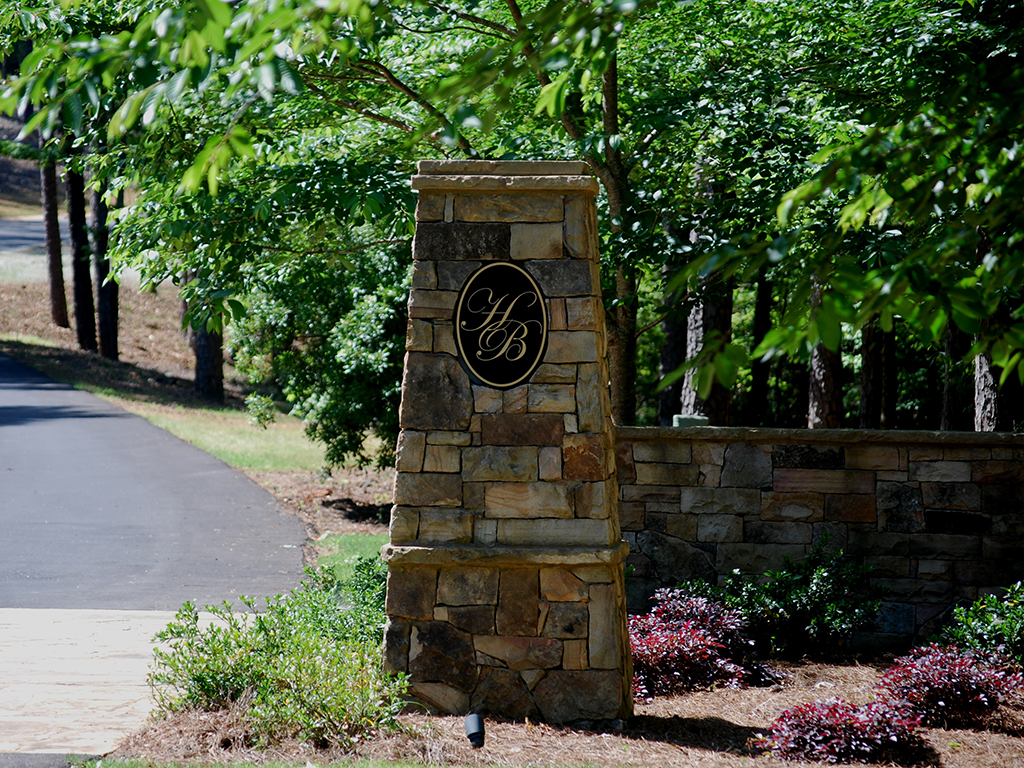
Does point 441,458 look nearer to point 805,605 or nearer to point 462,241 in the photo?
point 462,241

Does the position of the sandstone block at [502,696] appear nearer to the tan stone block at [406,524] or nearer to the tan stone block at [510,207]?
the tan stone block at [406,524]

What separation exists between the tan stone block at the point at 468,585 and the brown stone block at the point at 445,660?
162 mm

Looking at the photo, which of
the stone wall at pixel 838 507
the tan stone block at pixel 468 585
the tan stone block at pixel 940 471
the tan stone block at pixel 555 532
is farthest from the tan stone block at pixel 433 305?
the tan stone block at pixel 940 471

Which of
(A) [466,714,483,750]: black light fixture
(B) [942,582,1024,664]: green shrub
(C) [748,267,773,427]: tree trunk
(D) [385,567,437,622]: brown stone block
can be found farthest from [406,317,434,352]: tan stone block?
(C) [748,267,773,427]: tree trunk

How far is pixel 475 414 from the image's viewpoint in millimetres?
4953

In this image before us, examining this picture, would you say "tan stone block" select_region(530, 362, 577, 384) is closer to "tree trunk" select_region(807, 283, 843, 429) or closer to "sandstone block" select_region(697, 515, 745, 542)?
"sandstone block" select_region(697, 515, 745, 542)

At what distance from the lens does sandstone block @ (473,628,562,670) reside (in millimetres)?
4914

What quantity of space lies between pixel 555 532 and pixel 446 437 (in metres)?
0.76

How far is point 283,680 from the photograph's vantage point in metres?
4.64

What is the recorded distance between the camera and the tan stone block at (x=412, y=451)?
4949 millimetres

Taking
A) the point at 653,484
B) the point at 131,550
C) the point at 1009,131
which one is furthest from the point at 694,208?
the point at 131,550

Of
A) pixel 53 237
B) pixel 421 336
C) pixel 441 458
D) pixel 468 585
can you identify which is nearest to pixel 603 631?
pixel 468 585

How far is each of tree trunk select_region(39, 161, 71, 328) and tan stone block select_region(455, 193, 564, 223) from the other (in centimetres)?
2097

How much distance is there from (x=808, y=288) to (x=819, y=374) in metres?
9.86
